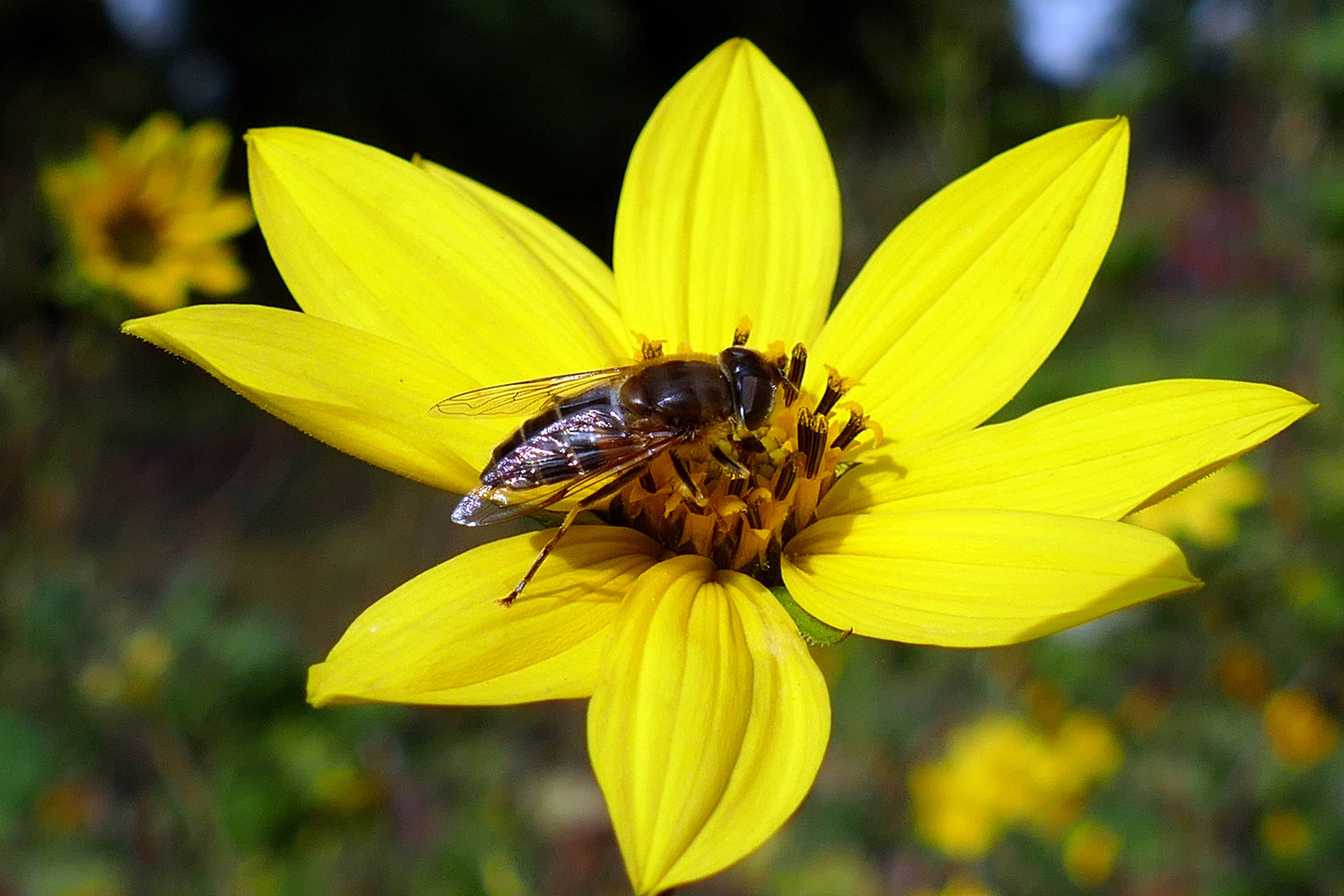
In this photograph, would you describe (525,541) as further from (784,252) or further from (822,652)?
(784,252)

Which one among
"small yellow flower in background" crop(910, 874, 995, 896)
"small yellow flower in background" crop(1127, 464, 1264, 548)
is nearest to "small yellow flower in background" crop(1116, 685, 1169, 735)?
"small yellow flower in background" crop(910, 874, 995, 896)

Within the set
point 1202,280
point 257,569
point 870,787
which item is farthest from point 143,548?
point 1202,280

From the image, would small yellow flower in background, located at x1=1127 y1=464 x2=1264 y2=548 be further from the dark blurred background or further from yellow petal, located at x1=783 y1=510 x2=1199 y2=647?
yellow petal, located at x1=783 y1=510 x2=1199 y2=647

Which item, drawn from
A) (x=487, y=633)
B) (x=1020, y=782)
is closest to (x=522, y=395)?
(x=487, y=633)

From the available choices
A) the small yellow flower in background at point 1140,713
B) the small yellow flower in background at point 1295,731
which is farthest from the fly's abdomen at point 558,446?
the small yellow flower in background at point 1140,713

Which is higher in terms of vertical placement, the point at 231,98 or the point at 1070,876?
the point at 231,98

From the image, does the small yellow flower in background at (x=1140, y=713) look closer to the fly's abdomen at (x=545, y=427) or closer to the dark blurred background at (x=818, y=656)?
the dark blurred background at (x=818, y=656)

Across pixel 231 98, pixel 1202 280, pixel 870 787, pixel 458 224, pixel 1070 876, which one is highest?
pixel 458 224

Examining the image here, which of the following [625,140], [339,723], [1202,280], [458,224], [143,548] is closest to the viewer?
[458,224]
